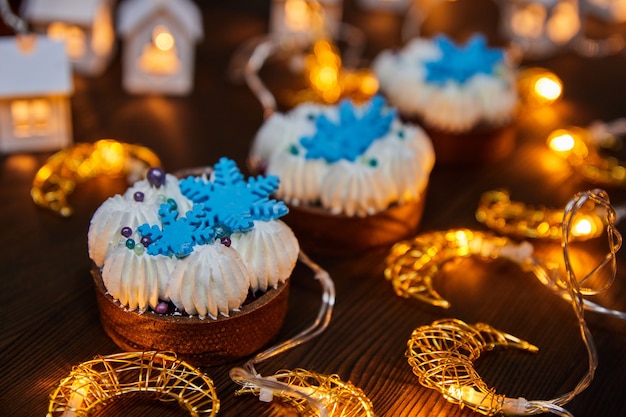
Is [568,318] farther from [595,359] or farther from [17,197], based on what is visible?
[17,197]

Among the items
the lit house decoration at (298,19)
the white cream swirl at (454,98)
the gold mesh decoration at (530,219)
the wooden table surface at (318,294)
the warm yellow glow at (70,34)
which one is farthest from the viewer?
the lit house decoration at (298,19)

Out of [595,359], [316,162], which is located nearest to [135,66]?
[316,162]

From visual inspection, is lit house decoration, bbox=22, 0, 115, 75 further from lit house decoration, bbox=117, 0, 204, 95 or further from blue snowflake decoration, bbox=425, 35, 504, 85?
blue snowflake decoration, bbox=425, 35, 504, 85

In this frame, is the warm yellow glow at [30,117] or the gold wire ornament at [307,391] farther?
the warm yellow glow at [30,117]

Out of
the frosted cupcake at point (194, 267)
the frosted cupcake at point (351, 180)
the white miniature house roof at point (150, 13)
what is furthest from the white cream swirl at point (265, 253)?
the white miniature house roof at point (150, 13)

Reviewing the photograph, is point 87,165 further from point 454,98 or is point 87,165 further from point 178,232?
point 454,98

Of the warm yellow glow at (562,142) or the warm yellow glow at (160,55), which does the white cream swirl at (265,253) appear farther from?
the warm yellow glow at (562,142)

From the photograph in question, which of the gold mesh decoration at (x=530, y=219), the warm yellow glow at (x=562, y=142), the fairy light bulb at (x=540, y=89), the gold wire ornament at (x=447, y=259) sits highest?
the fairy light bulb at (x=540, y=89)
